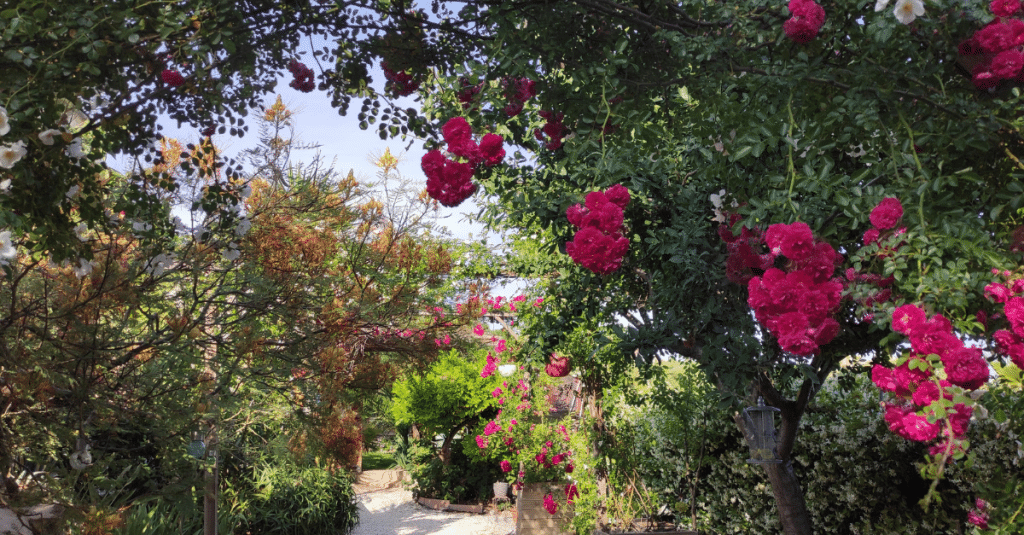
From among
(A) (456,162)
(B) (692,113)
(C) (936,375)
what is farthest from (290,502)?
(C) (936,375)

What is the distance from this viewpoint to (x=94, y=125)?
234 centimetres

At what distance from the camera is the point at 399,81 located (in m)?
2.95

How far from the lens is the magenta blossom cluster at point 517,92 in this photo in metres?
2.67

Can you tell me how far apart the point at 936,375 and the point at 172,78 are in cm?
247

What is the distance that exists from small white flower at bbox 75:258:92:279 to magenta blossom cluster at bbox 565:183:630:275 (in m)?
1.65

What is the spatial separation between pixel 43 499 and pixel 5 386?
1.37 ft

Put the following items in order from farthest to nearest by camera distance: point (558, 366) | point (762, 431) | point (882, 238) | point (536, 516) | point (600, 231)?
point (536, 516), point (558, 366), point (762, 431), point (600, 231), point (882, 238)

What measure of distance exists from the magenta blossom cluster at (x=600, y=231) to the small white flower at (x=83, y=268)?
165 cm

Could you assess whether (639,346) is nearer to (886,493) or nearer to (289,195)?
(886,493)

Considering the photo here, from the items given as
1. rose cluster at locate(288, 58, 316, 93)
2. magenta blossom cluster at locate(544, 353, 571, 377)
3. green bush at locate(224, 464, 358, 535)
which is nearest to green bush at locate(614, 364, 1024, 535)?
magenta blossom cluster at locate(544, 353, 571, 377)

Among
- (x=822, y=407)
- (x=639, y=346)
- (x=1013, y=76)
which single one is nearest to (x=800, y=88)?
(x=1013, y=76)

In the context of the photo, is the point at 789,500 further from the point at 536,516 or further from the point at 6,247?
the point at 6,247

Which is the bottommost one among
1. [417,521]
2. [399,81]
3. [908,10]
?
[417,521]

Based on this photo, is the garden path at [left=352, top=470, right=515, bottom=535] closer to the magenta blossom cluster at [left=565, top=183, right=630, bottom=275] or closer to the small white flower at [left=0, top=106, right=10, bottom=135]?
the magenta blossom cluster at [left=565, top=183, right=630, bottom=275]
